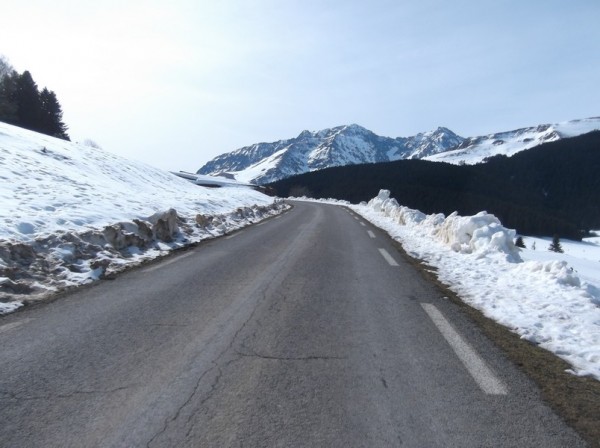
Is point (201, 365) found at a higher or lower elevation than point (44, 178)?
lower

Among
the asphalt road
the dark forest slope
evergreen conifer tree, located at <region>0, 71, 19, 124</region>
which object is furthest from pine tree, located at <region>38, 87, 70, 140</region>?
the dark forest slope

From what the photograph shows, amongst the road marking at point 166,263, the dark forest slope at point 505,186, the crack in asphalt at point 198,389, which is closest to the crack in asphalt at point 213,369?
the crack in asphalt at point 198,389

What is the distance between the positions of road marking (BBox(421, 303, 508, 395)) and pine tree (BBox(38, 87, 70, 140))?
209 feet

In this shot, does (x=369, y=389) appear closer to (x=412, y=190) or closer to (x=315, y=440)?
(x=315, y=440)

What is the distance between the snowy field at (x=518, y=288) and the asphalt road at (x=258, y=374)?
70 centimetres

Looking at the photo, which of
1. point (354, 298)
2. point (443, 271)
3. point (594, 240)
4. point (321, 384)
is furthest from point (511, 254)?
point (594, 240)

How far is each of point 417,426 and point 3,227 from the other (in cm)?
820

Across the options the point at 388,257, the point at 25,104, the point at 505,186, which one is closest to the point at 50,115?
the point at 25,104

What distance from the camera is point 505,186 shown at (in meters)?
142

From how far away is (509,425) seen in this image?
2865 mm

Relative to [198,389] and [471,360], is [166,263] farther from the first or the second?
[471,360]

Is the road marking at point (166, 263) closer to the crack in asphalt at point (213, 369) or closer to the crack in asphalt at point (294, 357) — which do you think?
the crack in asphalt at point (213, 369)

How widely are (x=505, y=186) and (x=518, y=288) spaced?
150 metres

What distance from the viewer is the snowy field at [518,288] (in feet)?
15.1
